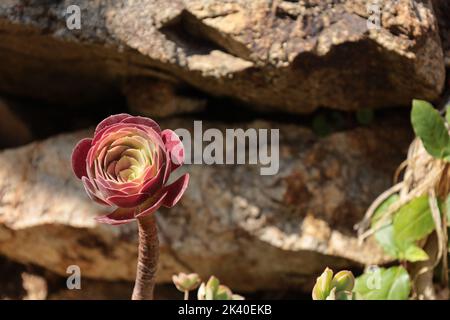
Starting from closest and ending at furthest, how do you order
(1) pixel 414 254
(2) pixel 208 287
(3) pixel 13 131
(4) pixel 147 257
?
(4) pixel 147 257
(2) pixel 208 287
(1) pixel 414 254
(3) pixel 13 131

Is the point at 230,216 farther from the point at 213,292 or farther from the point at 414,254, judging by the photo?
the point at 414,254

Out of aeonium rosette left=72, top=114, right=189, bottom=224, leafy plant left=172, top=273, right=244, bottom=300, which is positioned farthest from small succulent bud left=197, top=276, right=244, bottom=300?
aeonium rosette left=72, top=114, right=189, bottom=224

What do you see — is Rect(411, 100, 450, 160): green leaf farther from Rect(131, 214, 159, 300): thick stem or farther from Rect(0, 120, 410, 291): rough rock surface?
Rect(131, 214, 159, 300): thick stem

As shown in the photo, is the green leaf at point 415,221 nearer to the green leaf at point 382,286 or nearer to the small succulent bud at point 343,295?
the green leaf at point 382,286

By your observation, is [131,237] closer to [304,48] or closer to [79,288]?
[79,288]

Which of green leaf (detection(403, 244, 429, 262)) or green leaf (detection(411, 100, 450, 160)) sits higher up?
green leaf (detection(411, 100, 450, 160))

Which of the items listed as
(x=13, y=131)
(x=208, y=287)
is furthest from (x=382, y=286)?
(x=13, y=131)
